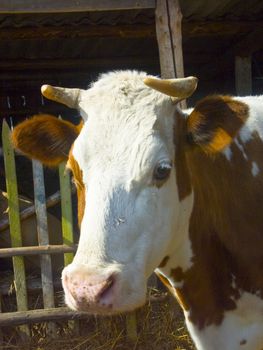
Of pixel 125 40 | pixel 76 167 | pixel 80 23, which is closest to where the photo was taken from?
pixel 76 167

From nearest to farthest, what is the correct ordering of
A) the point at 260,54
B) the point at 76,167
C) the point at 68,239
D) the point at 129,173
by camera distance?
the point at 129,173 → the point at 76,167 → the point at 68,239 → the point at 260,54

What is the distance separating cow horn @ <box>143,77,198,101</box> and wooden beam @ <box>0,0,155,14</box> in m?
2.21

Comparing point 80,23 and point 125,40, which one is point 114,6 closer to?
point 80,23

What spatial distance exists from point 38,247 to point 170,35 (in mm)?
2129

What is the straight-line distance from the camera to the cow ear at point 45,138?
10.1ft

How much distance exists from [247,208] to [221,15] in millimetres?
3759

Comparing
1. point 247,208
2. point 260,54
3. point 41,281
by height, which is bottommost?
point 41,281

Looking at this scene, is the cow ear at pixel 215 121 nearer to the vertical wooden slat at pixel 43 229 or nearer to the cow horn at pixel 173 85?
the cow horn at pixel 173 85

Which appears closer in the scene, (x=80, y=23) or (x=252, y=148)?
(x=252, y=148)

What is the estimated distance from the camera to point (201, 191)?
3055 millimetres

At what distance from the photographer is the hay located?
5.08m

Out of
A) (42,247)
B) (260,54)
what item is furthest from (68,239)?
(260,54)

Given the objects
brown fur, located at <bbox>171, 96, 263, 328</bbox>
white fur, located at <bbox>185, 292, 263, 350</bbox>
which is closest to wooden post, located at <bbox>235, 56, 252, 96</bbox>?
brown fur, located at <bbox>171, 96, 263, 328</bbox>

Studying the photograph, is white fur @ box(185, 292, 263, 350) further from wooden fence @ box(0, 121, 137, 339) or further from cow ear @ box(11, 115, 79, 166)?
wooden fence @ box(0, 121, 137, 339)
